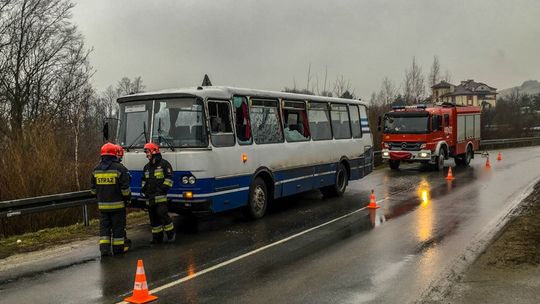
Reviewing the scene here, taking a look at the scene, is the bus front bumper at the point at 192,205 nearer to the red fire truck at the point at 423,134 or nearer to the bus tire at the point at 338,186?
the bus tire at the point at 338,186

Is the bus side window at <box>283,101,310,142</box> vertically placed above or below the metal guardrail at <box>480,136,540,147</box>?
above

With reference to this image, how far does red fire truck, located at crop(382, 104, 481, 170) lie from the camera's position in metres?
21.4

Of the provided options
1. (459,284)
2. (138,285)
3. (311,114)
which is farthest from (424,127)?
(138,285)

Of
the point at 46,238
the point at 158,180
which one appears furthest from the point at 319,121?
the point at 46,238

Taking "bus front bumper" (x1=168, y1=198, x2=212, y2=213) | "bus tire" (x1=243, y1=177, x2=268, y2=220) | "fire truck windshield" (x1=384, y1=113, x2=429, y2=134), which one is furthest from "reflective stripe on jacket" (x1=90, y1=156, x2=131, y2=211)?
"fire truck windshield" (x1=384, y1=113, x2=429, y2=134)

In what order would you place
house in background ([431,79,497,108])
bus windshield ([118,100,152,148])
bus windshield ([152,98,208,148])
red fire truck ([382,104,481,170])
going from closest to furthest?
bus windshield ([152,98,208,148]) → bus windshield ([118,100,152,148]) → red fire truck ([382,104,481,170]) → house in background ([431,79,497,108])

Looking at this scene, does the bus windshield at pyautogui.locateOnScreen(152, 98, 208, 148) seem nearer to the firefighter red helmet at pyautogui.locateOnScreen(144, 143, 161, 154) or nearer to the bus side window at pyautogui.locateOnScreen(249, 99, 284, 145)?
the firefighter red helmet at pyautogui.locateOnScreen(144, 143, 161, 154)

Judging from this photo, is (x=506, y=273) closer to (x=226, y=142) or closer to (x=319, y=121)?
(x=226, y=142)

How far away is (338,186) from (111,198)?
797 centimetres

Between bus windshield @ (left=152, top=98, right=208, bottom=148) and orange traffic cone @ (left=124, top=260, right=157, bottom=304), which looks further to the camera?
bus windshield @ (left=152, top=98, right=208, bottom=148)

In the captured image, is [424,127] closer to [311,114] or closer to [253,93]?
[311,114]

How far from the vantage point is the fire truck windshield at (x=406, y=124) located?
2148 cm

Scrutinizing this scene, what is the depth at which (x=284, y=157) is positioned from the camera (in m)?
11.6

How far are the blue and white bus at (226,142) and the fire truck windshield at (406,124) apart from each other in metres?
9.87
